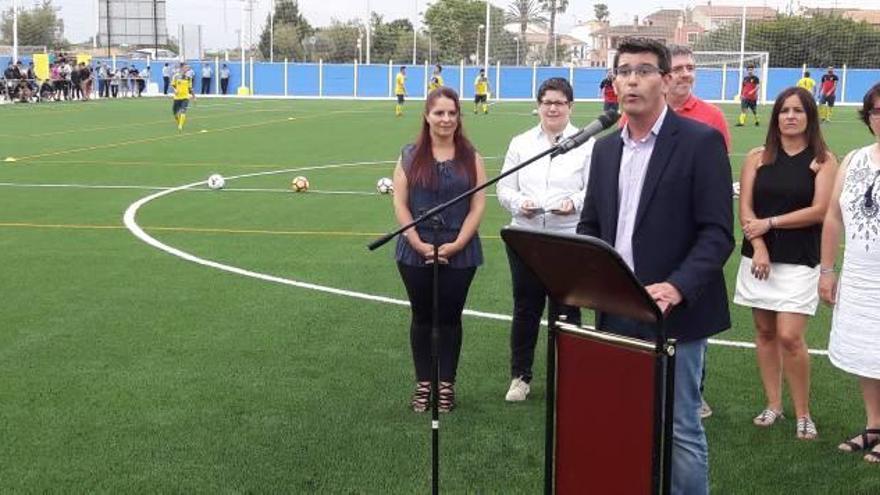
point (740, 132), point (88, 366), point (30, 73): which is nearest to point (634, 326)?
point (88, 366)

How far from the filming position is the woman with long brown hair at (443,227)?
6438 mm

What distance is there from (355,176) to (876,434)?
14205 mm

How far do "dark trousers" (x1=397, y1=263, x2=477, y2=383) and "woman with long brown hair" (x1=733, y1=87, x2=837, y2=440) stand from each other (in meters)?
1.65

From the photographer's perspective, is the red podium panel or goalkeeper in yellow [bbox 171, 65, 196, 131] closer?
the red podium panel

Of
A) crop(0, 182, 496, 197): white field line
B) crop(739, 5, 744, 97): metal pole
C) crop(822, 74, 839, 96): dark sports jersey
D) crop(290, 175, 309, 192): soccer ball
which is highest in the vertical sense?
crop(739, 5, 744, 97): metal pole

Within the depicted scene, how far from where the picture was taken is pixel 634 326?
4.14m

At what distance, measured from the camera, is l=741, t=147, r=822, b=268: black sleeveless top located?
19.5ft

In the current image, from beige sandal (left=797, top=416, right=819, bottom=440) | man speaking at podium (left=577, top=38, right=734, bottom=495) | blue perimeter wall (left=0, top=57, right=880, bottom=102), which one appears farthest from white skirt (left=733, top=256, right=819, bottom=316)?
blue perimeter wall (left=0, top=57, right=880, bottom=102)

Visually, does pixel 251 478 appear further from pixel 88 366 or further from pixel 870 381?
pixel 870 381

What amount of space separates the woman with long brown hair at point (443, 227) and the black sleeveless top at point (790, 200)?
162cm

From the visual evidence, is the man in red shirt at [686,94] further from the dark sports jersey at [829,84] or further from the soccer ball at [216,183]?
the dark sports jersey at [829,84]

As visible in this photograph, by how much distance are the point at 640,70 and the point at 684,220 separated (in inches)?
23.0

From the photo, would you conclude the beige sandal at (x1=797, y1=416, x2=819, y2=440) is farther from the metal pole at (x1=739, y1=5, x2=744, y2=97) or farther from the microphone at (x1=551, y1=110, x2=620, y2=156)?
the metal pole at (x1=739, y1=5, x2=744, y2=97)

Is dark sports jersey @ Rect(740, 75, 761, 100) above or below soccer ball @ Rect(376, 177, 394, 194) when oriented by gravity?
above
